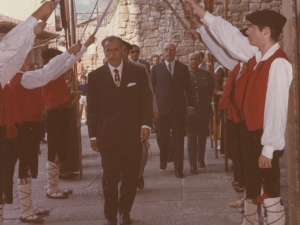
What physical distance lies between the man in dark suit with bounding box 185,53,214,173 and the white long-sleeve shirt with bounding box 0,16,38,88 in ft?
19.1

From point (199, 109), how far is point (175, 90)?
0.64 m

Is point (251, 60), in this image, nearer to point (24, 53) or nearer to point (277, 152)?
point (277, 152)

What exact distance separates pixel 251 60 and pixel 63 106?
3.90m

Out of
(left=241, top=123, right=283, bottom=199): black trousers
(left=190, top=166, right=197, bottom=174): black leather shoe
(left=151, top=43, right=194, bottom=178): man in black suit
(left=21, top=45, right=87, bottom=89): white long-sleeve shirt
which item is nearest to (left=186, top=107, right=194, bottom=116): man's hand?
(left=151, top=43, right=194, bottom=178): man in black suit

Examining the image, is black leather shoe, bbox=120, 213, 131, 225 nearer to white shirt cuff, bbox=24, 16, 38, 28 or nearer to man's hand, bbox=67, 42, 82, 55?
man's hand, bbox=67, 42, 82, 55

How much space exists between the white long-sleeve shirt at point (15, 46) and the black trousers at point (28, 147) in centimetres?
210

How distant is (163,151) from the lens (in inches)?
417

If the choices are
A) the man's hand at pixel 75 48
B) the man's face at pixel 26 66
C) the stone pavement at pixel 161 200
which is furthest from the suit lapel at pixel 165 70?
the man's face at pixel 26 66

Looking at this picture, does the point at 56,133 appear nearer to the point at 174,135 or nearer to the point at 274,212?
the point at 174,135

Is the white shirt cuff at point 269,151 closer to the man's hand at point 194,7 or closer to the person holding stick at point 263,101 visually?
the person holding stick at point 263,101

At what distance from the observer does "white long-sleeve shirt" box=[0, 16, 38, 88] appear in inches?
183

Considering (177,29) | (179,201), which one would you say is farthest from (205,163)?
(177,29)

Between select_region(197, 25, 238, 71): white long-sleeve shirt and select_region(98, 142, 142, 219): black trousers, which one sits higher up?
select_region(197, 25, 238, 71): white long-sleeve shirt

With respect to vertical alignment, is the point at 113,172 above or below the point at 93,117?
below
